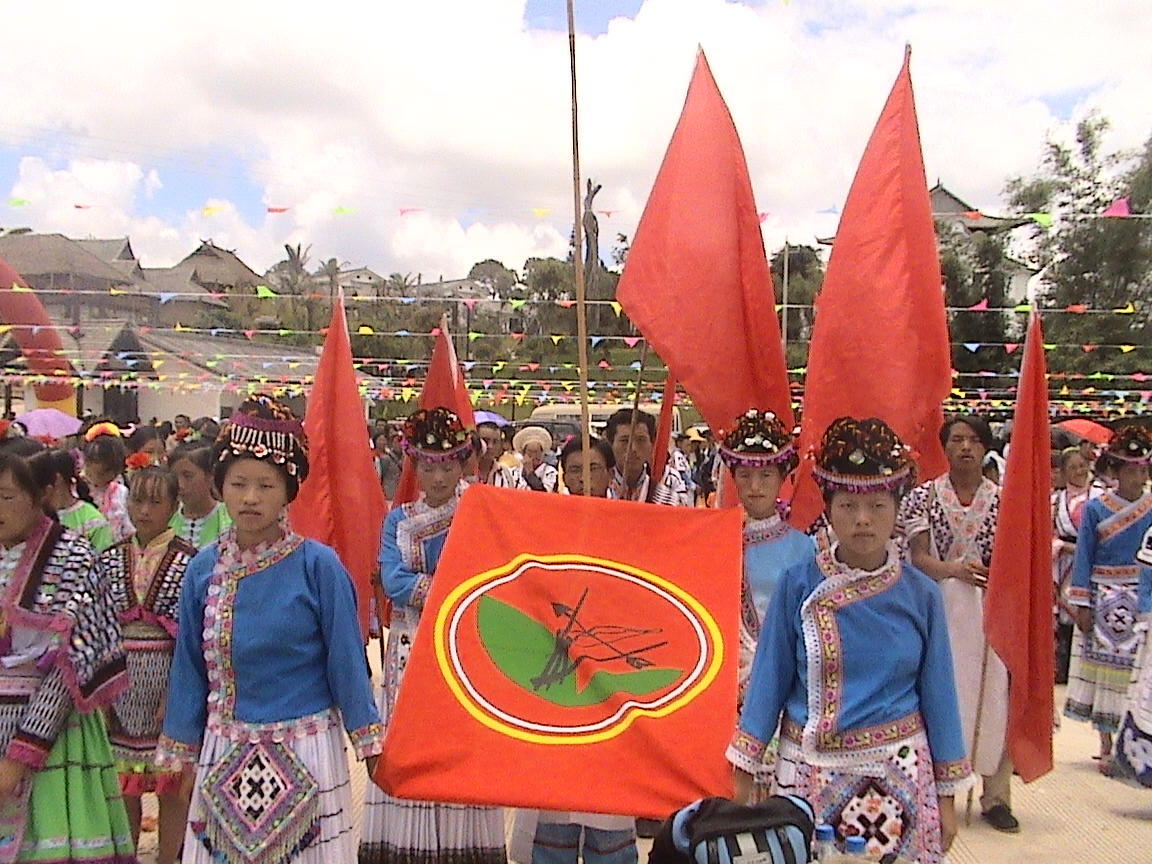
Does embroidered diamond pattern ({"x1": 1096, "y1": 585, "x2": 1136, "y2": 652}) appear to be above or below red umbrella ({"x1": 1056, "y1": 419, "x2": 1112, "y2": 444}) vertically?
below

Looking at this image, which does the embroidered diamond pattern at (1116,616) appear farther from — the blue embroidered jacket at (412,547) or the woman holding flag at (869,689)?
the blue embroidered jacket at (412,547)

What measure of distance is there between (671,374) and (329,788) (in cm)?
210

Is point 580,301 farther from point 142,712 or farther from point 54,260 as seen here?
point 54,260

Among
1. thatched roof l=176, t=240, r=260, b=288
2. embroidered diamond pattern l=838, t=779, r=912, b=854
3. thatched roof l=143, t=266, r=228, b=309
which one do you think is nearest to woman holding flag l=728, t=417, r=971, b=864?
embroidered diamond pattern l=838, t=779, r=912, b=854

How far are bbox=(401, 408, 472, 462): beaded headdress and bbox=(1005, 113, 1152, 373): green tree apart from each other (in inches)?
898

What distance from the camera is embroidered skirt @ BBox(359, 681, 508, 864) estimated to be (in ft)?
14.0

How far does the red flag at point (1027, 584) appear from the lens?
4410 millimetres

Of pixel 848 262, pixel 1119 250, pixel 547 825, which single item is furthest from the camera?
pixel 1119 250

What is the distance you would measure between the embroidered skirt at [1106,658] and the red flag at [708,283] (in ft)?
9.17

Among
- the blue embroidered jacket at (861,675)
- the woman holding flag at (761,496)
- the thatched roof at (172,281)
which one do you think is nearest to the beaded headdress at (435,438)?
→ the woman holding flag at (761,496)

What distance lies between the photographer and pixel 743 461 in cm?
413

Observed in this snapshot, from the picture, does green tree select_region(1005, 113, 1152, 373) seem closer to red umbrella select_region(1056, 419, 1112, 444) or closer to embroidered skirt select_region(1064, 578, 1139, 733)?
red umbrella select_region(1056, 419, 1112, 444)

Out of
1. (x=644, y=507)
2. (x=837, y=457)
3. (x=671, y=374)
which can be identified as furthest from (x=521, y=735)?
(x=671, y=374)

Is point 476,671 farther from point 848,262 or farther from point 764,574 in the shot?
point 848,262
